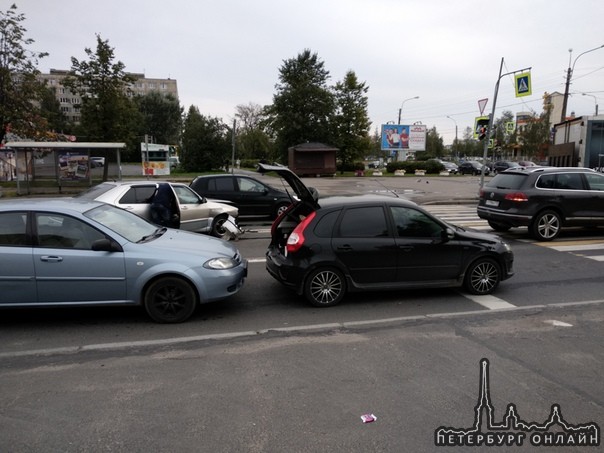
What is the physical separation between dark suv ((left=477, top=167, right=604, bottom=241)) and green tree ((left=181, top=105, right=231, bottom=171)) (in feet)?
126

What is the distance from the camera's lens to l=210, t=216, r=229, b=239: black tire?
37.3 ft

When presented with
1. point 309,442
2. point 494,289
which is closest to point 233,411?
point 309,442

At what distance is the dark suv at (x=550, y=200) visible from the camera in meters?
10.8

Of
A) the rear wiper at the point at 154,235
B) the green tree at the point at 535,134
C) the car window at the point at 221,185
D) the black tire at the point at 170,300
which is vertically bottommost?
the black tire at the point at 170,300

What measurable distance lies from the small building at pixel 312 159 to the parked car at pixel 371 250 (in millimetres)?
39299

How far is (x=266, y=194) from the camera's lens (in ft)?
47.4

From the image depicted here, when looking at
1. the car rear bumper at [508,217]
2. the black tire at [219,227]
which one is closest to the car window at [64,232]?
the black tire at [219,227]

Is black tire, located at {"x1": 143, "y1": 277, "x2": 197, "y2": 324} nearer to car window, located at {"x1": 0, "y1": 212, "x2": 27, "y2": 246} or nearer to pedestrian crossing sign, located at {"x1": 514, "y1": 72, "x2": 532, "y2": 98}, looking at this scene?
car window, located at {"x1": 0, "y1": 212, "x2": 27, "y2": 246}

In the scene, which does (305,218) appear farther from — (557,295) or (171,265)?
(557,295)

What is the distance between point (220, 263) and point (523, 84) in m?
19.4

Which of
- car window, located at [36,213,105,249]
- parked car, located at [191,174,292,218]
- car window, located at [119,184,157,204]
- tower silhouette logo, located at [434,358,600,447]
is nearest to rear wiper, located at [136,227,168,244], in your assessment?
car window, located at [36,213,105,249]

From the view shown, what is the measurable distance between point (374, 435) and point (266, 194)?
11646 millimetres

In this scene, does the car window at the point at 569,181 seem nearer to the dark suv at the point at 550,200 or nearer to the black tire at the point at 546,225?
the dark suv at the point at 550,200

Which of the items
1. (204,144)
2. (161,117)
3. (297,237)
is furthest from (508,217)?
(161,117)
